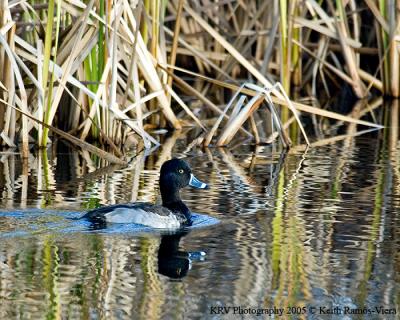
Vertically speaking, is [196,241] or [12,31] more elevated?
[12,31]

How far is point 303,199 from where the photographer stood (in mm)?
7824

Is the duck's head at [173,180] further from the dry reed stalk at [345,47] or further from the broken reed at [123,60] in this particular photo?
the dry reed stalk at [345,47]

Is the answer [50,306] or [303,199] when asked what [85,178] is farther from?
[50,306]

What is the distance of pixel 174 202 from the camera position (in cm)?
749

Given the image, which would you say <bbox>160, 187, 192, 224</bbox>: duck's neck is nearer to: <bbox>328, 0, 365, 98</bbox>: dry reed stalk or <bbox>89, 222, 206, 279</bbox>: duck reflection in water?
<bbox>89, 222, 206, 279</bbox>: duck reflection in water

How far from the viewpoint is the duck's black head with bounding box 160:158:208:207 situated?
7586mm

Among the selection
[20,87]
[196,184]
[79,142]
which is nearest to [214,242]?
[196,184]

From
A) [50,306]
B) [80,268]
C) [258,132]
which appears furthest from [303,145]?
[50,306]

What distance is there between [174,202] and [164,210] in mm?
419

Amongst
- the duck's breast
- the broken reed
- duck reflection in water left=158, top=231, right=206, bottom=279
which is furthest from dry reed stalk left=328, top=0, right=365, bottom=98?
duck reflection in water left=158, top=231, right=206, bottom=279

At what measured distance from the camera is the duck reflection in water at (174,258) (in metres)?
5.76

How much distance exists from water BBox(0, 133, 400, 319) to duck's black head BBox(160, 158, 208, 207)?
20 centimetres

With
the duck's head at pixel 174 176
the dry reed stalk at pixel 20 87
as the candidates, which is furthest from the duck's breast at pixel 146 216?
the dry reed stalk at pixel 20 87

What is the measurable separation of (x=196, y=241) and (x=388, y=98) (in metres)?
7.26
